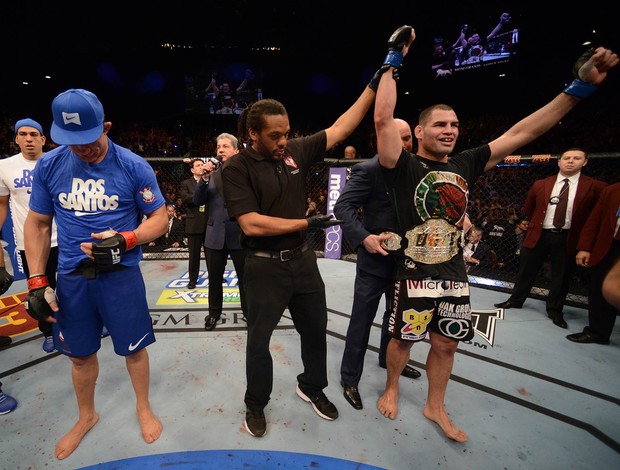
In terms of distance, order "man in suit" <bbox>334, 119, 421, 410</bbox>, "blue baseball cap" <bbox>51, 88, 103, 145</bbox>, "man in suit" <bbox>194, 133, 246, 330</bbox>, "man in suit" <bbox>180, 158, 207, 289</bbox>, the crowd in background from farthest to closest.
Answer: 1. the crowd in background
2. "man in suit" <bbox>180, 158, 207, 289</bbox>
3. "man in suit" <bbox>194, 133, 246, 330</bbox>
4. "man in suit" <bbox>334, 119, 421, 410</bbox>
5. "blue baseball cap" <bbox>51, 88, 103, 145</bbox>

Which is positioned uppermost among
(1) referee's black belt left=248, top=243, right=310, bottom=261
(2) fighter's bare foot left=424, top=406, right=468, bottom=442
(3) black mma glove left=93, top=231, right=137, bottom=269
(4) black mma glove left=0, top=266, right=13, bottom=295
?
(3) black mma glove left=93, top=231, right=137, bottom=269

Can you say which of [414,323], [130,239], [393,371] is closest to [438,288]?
[414,323]

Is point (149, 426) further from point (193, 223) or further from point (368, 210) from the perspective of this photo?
point (193, 223)

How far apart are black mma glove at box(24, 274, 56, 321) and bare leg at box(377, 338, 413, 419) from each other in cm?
182

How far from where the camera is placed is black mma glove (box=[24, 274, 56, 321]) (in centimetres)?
140

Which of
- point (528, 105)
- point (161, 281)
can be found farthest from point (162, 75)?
point (528, 105)

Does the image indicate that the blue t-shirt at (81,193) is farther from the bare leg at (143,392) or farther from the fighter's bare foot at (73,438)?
the fighter's bare foot at (73,438)

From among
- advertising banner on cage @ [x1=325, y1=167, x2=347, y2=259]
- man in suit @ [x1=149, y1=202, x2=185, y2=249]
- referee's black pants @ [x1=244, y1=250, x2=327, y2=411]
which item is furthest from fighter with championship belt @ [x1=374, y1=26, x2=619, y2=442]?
man in suit @ [x1=149, y1=202, x2=185, y2=249]

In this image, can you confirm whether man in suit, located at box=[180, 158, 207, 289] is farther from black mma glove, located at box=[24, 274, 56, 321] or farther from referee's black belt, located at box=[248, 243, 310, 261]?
referee's black belt, located at box=[248, 243, 310, 261]

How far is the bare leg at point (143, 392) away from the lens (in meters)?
1.63

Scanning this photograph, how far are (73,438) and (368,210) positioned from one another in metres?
2.11

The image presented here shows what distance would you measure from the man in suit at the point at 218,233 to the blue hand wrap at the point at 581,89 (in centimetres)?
224

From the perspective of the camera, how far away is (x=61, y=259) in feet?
4.77

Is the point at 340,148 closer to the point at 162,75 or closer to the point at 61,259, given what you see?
the point at 162,75
